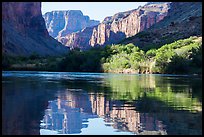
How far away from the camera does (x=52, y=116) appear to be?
1742 cm

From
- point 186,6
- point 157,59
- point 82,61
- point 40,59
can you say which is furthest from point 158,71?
point 186,6

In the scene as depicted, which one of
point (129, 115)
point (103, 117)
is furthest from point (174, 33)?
point (103, 117)

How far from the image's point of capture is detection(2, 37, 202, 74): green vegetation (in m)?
94.2

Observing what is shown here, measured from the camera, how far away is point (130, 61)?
114062mm

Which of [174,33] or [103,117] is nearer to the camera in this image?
[103,117]

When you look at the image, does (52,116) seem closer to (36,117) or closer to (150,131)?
(36,117)

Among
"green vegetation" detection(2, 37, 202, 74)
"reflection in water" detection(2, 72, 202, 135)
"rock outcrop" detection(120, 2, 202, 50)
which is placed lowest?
"reflection in water" detection(2, 72, 202, 135)

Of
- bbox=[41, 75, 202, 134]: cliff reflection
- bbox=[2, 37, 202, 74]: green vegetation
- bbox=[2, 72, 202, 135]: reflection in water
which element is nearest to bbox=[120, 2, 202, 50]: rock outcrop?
bbox=[2, 37, 202, 74]: green vegetation

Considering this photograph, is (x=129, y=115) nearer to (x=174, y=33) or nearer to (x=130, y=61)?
(x=130, y=61)

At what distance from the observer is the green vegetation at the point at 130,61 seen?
94.2 m

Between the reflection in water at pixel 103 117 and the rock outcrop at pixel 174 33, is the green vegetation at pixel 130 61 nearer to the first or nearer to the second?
the rock outcrop at pixel 174 33

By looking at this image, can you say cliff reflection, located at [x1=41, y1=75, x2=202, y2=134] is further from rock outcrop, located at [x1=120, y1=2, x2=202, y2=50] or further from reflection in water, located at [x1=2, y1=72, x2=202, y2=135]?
rock outcrop, located at [x1=120, y1=2, x2=202, y2=50]

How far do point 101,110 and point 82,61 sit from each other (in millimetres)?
103746

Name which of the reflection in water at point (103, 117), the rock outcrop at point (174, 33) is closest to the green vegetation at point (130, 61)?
the rock outcrop at point (174, 33)
